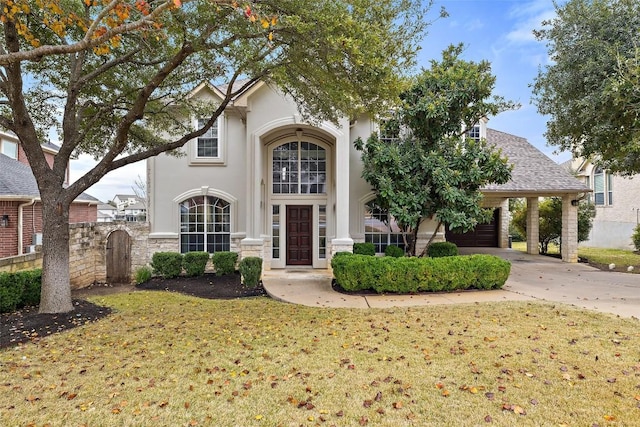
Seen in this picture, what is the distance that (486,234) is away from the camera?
19.2 metres

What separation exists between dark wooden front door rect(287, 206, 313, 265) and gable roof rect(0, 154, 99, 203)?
33.9 ft

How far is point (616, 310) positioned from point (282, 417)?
23.3ft

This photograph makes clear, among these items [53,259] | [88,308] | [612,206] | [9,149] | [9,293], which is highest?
[9,149]

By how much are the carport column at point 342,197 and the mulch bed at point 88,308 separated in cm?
269

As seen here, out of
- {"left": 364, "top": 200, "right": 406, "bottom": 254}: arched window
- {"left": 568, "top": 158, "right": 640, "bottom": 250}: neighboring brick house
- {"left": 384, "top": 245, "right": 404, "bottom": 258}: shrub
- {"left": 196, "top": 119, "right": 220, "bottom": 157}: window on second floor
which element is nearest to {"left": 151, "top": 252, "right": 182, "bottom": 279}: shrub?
{"left": 196, "top": 119, "right": 220, "bottom": 157}: window on second floor

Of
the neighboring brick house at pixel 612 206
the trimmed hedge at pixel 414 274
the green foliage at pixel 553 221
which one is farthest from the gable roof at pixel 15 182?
the neighboring brick house at pixel 612 206

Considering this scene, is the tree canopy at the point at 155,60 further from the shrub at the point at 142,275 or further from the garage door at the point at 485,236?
the garage door at the point at 485,236

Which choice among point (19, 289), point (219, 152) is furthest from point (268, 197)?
point (19, 289)

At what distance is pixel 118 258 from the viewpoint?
12.1 meters

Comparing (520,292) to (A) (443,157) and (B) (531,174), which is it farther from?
(B) (531,174)

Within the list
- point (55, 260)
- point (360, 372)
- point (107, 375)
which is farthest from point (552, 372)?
point (55, 260)

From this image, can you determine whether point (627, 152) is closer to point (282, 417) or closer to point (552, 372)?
point (552, 372)

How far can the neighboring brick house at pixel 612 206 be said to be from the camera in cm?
1950

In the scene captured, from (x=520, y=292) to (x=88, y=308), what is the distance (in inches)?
394
